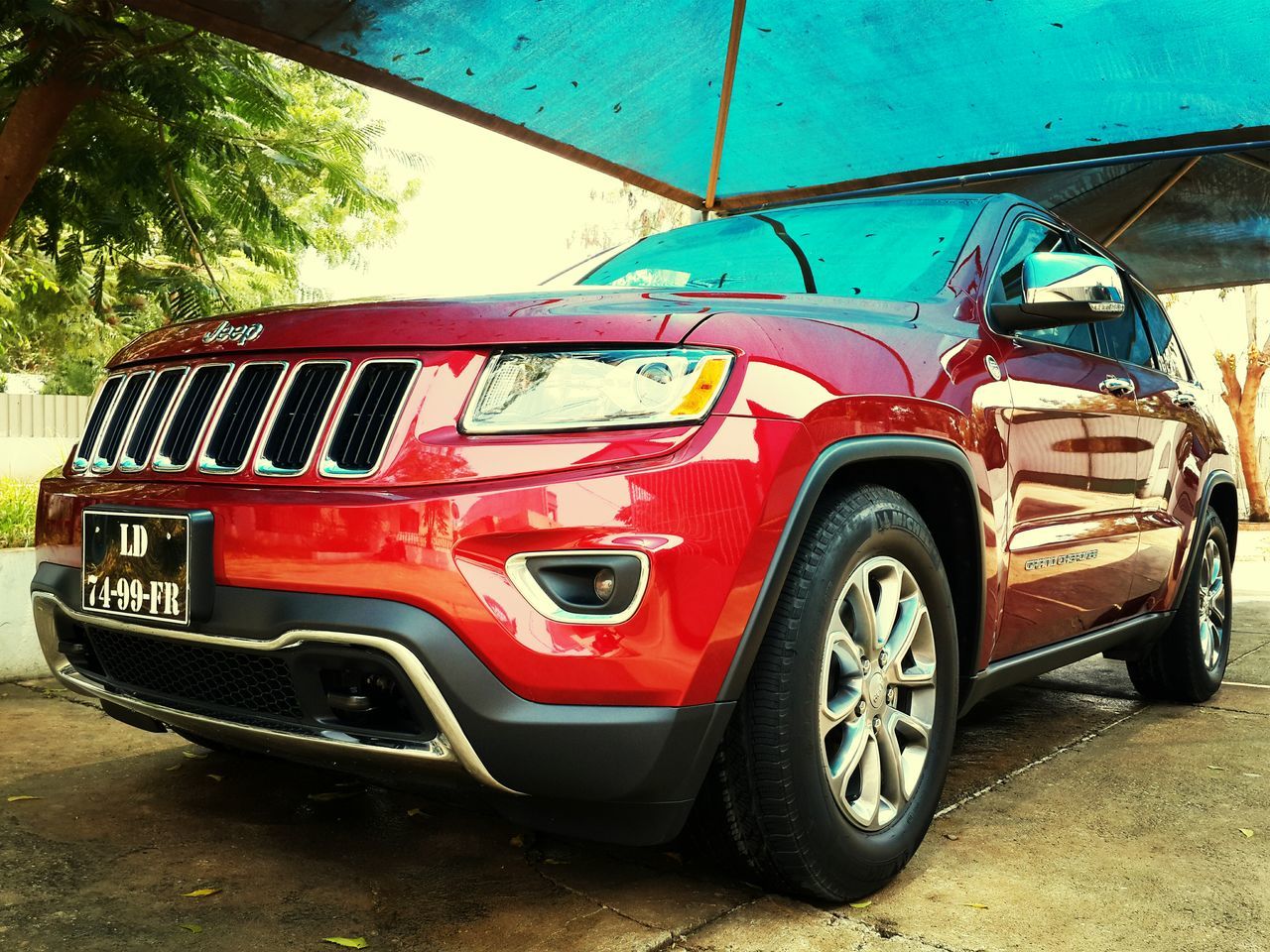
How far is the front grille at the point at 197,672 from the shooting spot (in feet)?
7.50

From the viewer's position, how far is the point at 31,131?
4.35 metres

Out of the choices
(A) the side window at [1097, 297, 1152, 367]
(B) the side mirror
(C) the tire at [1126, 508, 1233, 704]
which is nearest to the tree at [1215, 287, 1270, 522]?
(C) the tire at [1126, 508, 1233, 704]

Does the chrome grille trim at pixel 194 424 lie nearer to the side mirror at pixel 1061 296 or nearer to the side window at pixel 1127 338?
the side mirror at pixel 1061 296

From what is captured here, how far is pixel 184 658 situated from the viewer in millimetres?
2420

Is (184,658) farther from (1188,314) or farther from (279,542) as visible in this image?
(1188,314)

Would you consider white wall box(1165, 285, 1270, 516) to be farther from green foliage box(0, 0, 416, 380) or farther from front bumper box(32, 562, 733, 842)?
front bumper box(32, 562, 733, 842)

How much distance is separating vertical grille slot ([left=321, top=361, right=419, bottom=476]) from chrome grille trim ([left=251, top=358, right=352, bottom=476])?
0.03 m

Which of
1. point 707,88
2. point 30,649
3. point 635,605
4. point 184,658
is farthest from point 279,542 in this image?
point 707,88

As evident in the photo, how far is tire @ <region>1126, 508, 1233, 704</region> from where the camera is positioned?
4.71 metres

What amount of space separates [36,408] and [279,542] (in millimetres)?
24886

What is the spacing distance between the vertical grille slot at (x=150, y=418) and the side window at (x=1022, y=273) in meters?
2.10

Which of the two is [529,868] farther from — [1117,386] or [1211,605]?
[1211,605]

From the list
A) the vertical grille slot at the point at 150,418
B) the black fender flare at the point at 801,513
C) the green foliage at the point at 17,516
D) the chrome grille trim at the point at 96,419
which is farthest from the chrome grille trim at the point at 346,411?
the green foliage at the point at 17,516

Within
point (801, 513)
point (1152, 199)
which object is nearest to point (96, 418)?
point (801, 513)
